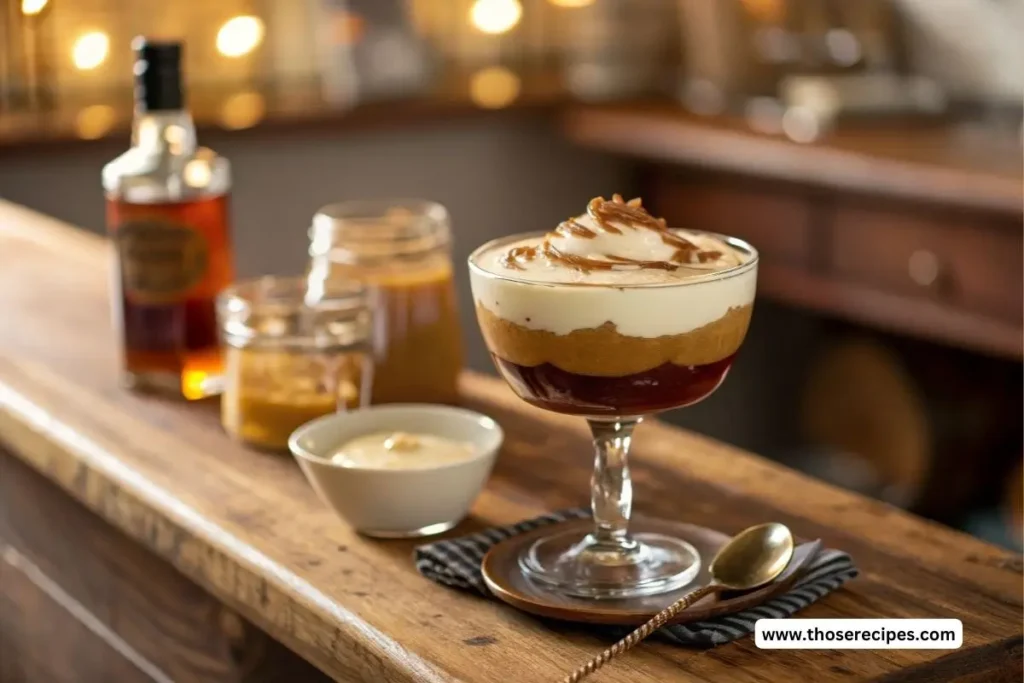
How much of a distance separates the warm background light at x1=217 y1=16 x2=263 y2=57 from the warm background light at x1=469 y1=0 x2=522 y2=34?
56cm

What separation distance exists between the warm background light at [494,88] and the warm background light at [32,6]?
1.00 m

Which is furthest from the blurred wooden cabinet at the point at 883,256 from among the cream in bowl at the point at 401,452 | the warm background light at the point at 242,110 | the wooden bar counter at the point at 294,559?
the cream in bowl at the point at 401,452

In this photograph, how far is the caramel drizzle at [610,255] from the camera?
0.87 m

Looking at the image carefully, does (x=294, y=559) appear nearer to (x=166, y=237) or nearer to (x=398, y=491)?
(x=398, y=491)

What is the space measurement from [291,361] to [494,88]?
243 cm

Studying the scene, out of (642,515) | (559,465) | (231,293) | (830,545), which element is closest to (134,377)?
(231,293)

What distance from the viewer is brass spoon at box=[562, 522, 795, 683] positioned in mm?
815

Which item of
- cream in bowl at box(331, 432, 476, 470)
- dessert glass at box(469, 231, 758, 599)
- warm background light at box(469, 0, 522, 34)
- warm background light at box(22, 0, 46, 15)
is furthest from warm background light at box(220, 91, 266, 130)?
dessert glass at box(469, 231, 758, 599)

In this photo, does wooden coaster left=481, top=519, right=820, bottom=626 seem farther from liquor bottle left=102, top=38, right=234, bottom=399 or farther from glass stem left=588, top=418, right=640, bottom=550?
liquor bottle left=102, top=38, right=234, bottom=399

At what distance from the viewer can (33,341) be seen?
1550mm

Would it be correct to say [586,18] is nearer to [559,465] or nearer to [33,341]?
[33,341]

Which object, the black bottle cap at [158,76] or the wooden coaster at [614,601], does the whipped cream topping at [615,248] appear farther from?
the black bottle cap at [158,76]

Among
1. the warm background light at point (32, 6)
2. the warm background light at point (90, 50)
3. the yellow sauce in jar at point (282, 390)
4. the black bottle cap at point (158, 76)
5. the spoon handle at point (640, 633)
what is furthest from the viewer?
the warm background light at point (90, 50)

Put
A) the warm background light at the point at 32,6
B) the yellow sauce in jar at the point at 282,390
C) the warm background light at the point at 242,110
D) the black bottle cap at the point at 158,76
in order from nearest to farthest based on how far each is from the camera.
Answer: the yellow sauce in jar at the point at 282,390 < the black bottle cap at the point at 158,76 < the warm background light at the point at 32,6 < the warm background light at the point at 242,110
